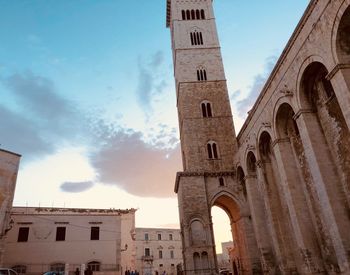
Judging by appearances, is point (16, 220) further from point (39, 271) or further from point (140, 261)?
point (140, 261)

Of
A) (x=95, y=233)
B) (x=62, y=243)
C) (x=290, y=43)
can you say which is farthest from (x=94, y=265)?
(x=290, y=43)

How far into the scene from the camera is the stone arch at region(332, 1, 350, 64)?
10.4m

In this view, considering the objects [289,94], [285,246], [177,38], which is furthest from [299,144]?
[177,38]

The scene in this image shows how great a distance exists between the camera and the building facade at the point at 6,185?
20922 millimetres

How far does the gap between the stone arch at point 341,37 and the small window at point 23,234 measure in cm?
2864

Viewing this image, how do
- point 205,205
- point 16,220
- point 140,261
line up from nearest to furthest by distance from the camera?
point 205,205 < point 16,220 < point 140,261

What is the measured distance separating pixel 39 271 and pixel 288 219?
866 inches

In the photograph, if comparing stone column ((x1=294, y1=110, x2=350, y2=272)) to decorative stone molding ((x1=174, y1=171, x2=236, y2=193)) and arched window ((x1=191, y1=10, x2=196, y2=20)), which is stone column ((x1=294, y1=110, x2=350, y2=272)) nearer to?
decorative stone molding ((x1=174, y1=171, x2=236, y2=193))

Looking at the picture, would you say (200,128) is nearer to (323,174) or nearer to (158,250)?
(323,174)

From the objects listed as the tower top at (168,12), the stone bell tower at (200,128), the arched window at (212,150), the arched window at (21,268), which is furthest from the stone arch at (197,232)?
the tower top at (168,12)

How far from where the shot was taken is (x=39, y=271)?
85.1 feet

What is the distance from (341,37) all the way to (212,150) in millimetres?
15683

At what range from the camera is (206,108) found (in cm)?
2738

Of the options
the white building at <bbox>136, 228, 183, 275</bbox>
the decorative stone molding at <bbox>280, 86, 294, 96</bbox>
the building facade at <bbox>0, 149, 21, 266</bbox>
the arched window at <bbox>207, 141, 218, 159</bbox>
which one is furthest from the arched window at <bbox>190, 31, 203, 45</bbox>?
the white building at <bbox>136, 228, 183, 275</bbox>
